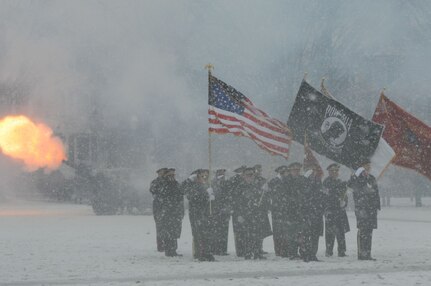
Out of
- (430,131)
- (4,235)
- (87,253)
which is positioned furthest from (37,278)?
(4,235)

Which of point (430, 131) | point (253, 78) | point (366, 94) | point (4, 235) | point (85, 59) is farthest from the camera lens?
point (366, 94)

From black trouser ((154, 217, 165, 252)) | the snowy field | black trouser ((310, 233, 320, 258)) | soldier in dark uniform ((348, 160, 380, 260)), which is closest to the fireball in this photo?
the snowy field

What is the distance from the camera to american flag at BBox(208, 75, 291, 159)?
13.0 metres

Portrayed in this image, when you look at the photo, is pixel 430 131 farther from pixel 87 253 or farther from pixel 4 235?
pixel 4 235

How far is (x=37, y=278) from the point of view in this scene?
9602 millimetres

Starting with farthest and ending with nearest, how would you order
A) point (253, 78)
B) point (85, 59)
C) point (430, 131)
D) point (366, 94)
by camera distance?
point (366, 94) < point (253, 78) < point (85, 59) < point (430, 131)

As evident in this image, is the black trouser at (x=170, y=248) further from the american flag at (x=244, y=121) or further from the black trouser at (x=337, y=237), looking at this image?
the black trouser at (x=337, y=237)

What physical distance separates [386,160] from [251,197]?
8.43ft

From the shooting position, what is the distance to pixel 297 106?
1280 cm

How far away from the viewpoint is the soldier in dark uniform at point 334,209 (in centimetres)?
1244

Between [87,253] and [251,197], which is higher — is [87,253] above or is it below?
below

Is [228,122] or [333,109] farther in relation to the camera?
[228,122]

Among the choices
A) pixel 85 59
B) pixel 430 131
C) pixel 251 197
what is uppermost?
pixel 85 59

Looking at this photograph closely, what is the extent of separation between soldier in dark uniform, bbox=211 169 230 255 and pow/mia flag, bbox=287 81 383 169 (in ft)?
5.79
